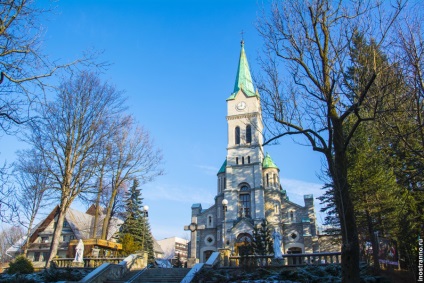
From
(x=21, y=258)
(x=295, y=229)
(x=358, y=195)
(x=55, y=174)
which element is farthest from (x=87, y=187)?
(x=295, y=229)

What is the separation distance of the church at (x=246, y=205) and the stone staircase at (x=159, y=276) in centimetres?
1838

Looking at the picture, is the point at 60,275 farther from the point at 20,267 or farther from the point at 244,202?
the point at 244,202

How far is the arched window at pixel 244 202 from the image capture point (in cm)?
3756

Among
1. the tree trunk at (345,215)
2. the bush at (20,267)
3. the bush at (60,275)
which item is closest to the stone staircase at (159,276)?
the bush at (60,275)

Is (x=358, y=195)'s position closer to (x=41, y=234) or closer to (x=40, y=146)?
(x=40, y=146)

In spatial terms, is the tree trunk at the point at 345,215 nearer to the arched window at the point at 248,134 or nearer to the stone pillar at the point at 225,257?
the stone pillar at the point at 225,257

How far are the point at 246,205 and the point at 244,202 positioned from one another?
0.42m

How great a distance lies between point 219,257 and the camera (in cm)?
1603

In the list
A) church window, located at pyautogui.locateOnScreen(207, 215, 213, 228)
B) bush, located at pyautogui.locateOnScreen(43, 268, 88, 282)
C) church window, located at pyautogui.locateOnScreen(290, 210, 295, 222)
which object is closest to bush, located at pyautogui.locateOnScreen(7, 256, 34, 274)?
bush, located at pyautogui.locateOnScreen(43, 268, 88, 282)

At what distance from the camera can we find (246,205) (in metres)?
38.1

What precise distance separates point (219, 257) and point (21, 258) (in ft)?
30.8

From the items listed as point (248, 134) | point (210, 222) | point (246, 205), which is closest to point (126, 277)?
point (246, 205)

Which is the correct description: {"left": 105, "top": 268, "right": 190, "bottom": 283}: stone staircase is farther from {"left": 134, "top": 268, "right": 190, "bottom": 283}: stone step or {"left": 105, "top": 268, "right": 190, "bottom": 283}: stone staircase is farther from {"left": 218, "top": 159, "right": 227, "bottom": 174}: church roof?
{"left": 218, "top": 159, "right": 227, "bottom": 174}: church roof

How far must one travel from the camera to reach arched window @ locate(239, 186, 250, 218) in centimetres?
3756
